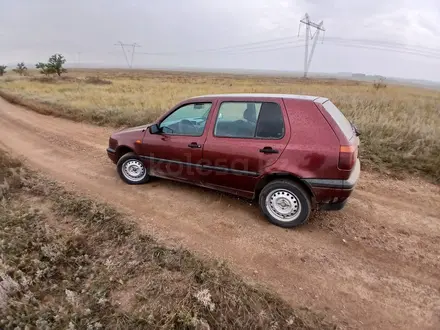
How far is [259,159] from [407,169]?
3.79m

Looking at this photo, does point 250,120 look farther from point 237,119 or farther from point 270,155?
point 270,155

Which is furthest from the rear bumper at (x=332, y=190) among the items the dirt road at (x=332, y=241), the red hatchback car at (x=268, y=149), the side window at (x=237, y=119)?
the side window at (x=237, y=119)

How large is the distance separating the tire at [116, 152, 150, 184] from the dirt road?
0.51 ft

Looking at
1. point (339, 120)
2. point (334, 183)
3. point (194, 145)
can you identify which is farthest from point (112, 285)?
point (339, 120)

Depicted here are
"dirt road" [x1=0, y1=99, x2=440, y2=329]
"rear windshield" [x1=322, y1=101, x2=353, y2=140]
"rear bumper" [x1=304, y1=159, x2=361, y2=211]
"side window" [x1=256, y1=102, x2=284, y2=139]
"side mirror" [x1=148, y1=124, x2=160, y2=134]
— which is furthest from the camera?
"side mirror" [x1=148, y1=124, x2=160, y2=134]

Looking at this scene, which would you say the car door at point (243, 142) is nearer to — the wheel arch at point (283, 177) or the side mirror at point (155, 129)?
the wheel arch at point (283, 177)

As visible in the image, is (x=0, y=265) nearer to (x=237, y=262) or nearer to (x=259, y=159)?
(x=237, y=262)

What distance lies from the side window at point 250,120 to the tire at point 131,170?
1769 mm

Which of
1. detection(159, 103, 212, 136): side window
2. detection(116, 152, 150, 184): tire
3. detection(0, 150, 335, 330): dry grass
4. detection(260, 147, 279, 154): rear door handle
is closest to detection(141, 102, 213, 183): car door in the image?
detection(159, 103, 212, 136): side window

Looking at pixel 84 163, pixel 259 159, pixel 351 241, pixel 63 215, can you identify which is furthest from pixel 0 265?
pixel 351 241

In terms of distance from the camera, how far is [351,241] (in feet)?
12.0

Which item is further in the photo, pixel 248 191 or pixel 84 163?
pixel 84 163

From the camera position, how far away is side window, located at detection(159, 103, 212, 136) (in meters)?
4.34

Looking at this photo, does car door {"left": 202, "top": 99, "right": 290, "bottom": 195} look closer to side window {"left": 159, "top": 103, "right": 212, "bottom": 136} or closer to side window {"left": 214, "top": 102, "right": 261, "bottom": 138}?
side window {"left": 214, "top": 102, "right": 261, "bottom": 138}
